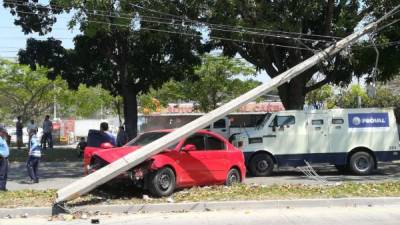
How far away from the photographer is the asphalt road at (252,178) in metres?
16.6

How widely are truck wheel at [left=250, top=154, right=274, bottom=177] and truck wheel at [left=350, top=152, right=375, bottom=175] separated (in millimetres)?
2623

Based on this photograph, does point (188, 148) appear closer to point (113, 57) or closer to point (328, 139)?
point (328, 139)

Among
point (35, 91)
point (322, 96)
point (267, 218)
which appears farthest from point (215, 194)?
point (322, 96)

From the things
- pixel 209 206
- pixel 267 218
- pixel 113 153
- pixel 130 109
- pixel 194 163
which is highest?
pixel 130 109

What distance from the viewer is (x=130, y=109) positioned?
94.6 feet

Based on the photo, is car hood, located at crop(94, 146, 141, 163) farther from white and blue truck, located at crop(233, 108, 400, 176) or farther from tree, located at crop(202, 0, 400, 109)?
tree, located at crop(202, 0, 400, 109)

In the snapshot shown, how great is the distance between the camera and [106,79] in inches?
1121

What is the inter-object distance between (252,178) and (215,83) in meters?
30.0

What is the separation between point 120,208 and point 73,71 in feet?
57.4

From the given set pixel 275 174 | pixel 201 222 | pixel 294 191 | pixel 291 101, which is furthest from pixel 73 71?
pixel 201 222

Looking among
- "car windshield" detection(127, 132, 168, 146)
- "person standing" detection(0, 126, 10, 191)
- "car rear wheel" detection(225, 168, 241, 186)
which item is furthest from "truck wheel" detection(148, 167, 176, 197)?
"person standing" detection(0, 126, 10, 191)

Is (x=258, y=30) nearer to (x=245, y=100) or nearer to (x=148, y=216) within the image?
(x=245, y=100)

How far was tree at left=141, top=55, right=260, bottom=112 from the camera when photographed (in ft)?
155

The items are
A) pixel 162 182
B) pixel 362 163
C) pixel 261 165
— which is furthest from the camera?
pixel 362 163
